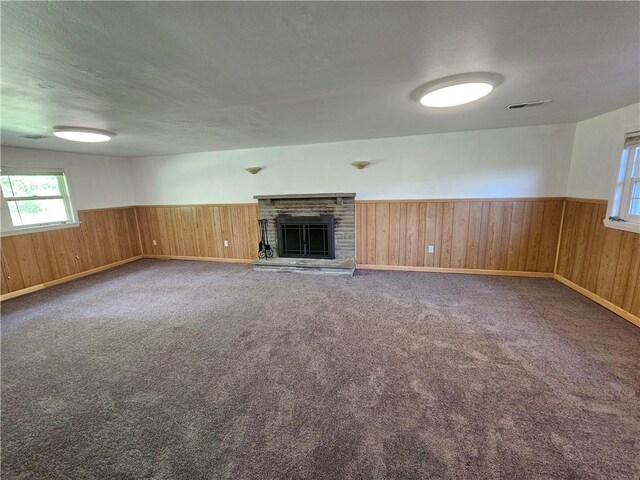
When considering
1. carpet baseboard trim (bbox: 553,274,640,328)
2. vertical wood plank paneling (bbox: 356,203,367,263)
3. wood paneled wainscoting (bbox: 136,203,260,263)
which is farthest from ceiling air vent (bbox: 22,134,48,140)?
carpet baseboard trim (bbox: 553,274,640,328)

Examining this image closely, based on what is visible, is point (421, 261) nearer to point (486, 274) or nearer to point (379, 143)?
point (486, 274)

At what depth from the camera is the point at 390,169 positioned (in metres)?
4.35

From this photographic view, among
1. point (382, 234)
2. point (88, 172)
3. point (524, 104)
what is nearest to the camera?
point (524, 104)

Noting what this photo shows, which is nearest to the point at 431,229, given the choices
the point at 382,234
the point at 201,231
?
the point at 382,234

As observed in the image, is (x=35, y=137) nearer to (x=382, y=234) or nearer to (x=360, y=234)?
(x=360, y=234)

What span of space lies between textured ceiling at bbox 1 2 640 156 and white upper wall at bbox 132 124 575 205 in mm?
1002


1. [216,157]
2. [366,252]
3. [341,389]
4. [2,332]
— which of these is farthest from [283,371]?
[216,157]

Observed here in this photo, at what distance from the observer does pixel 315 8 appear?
109 cm

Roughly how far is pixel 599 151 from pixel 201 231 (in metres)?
6.28

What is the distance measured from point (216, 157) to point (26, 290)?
3.53 metres

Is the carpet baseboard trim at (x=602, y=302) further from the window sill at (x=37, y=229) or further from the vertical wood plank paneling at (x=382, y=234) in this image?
the window sill at (x=37, y=229)

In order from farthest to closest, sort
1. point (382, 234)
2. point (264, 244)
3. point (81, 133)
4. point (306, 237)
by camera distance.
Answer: point (264, 244) → point (306, 237) → point (382, 234) → point (81, 133)

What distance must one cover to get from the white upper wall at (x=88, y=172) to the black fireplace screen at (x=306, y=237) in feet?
11.5

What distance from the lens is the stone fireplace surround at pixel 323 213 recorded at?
4.51 m
